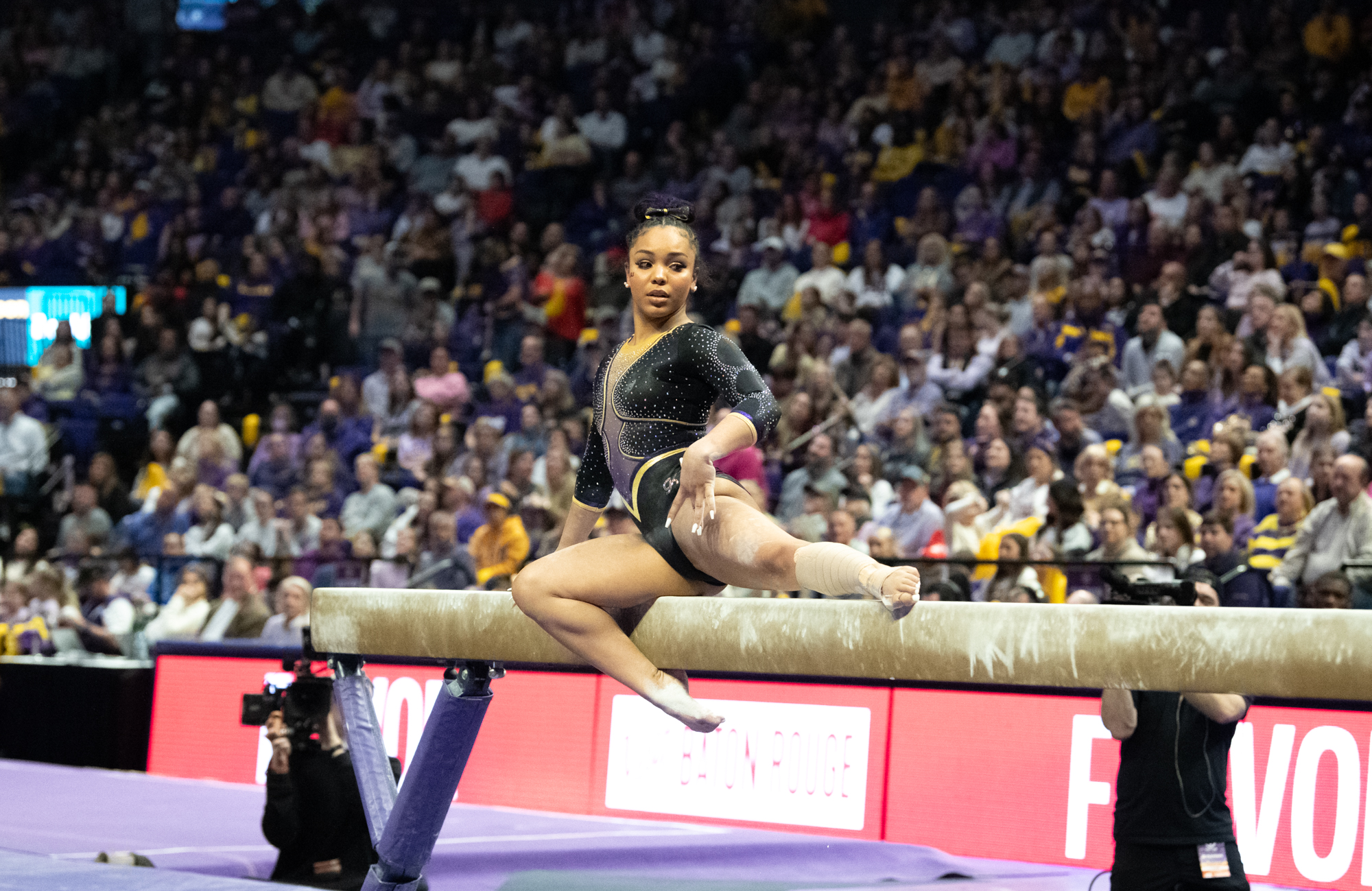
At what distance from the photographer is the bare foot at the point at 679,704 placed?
2.91m

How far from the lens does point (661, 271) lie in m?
3.17

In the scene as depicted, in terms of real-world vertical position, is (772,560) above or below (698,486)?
below

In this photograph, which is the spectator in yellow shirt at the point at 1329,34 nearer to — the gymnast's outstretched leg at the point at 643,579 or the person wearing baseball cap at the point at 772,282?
the person wearing baseball cap at the point at 772,282

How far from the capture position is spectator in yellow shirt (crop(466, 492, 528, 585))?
8180 mm

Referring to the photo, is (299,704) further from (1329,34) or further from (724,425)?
(1329,34)

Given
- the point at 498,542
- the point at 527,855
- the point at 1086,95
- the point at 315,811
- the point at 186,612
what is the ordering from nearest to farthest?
the point at 315,811 < the point at 527,855 < the point at 498,542 < the point at 186,612 < the point at 1086,95

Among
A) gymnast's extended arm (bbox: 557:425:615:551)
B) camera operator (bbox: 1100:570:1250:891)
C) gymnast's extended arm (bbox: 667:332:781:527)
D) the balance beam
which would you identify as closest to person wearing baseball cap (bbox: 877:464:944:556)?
camera operator (bbox: 1100:570:1250:891)

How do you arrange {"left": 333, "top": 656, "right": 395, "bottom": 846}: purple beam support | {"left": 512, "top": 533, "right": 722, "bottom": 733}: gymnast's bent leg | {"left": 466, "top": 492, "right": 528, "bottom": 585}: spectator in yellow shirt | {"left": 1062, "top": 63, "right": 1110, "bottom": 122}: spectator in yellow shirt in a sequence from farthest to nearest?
1. {"left": 1062, "top": 63, "right": 1110, "bottom": 122}: spectator in yellow shirt
2. {"left": 466, "top": 492, "right": 528, "bottom": 585}: spectator in yellow shirt
3. {"left": 333, "top": 656, "right": 395, "bottom": 846}: purple beam support
4. {"left": 512, "top": 533, "right": 722, "bottom": 733}: gymnast's bent leg

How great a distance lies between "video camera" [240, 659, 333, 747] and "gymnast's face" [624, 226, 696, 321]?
7.52 feet

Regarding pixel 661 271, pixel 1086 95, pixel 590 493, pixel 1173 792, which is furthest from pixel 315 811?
pixel 1086 95

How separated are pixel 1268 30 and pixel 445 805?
8877 millimetres

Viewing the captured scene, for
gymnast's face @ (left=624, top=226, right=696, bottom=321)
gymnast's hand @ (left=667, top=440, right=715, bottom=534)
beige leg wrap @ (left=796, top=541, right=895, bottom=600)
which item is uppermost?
gymnast's face @ (left=624, top=226, right=696, bottom=321)

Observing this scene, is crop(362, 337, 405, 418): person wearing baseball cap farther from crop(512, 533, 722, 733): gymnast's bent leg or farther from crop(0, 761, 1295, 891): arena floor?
crop(512, 533, 722, 733): gymnast's bent leg

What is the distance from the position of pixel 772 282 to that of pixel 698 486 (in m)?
7.74
